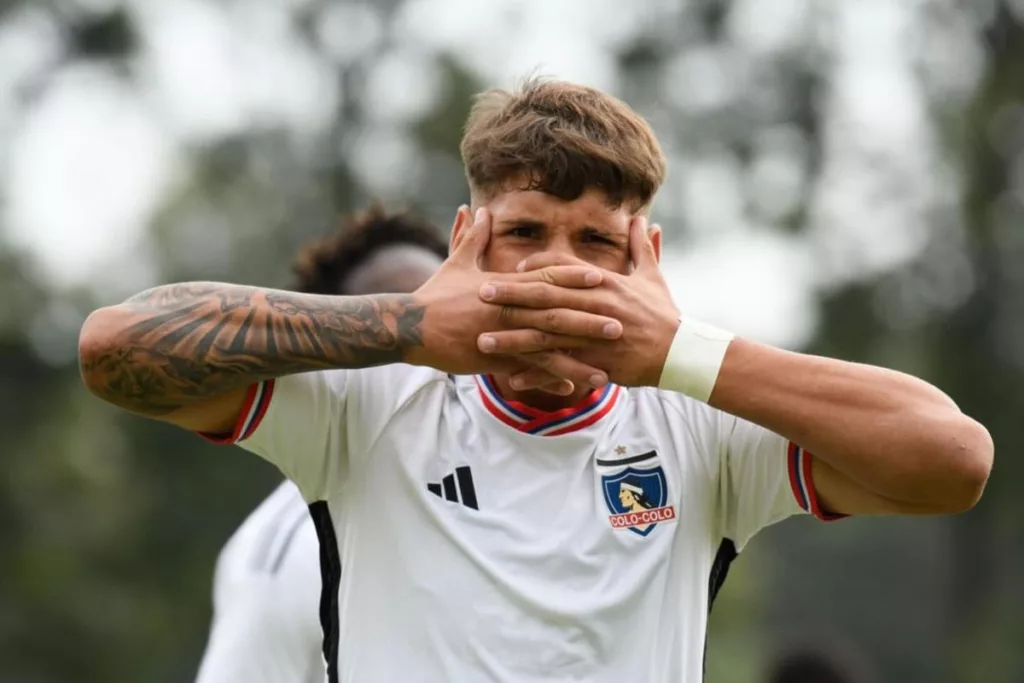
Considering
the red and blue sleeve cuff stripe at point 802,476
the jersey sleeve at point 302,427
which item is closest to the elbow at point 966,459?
the red and blue sleeve cuff stripe at point 802,476

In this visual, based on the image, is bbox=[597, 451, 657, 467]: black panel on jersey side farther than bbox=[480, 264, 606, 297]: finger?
Yes

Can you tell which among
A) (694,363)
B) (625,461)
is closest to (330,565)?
(625,461)

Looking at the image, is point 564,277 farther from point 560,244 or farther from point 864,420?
point 864,420

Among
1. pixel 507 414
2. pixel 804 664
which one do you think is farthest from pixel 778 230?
pixel 507 414

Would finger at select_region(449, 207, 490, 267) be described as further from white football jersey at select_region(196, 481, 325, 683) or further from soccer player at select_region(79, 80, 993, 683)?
white football jersey at select_region(196, 481, 325, 683)

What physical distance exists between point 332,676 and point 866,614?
36.2 m

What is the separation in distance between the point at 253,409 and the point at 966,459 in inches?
64.4

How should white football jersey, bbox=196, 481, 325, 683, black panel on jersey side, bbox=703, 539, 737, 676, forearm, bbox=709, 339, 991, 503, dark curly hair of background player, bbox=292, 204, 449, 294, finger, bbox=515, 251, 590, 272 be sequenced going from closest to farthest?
forearm, bbox=709, 339, 991, 503, finger, bbox=515, 251, 590, 272, black panel on jersey side, bbox=703, 539, 737, 676, white football jersey, bbox=196, 481, 325, 683, dark curly hair of background player, bbox=292, 204, 449, 294

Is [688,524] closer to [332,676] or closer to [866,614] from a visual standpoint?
[332,676]

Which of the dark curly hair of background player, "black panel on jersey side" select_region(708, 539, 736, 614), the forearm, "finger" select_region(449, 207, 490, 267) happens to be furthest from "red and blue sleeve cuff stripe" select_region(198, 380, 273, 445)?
the dark curly hair of background player

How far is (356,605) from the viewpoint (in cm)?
355

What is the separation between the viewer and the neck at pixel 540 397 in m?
3.68

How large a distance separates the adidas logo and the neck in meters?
0.24

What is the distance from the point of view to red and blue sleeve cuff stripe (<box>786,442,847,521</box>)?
352 cm
